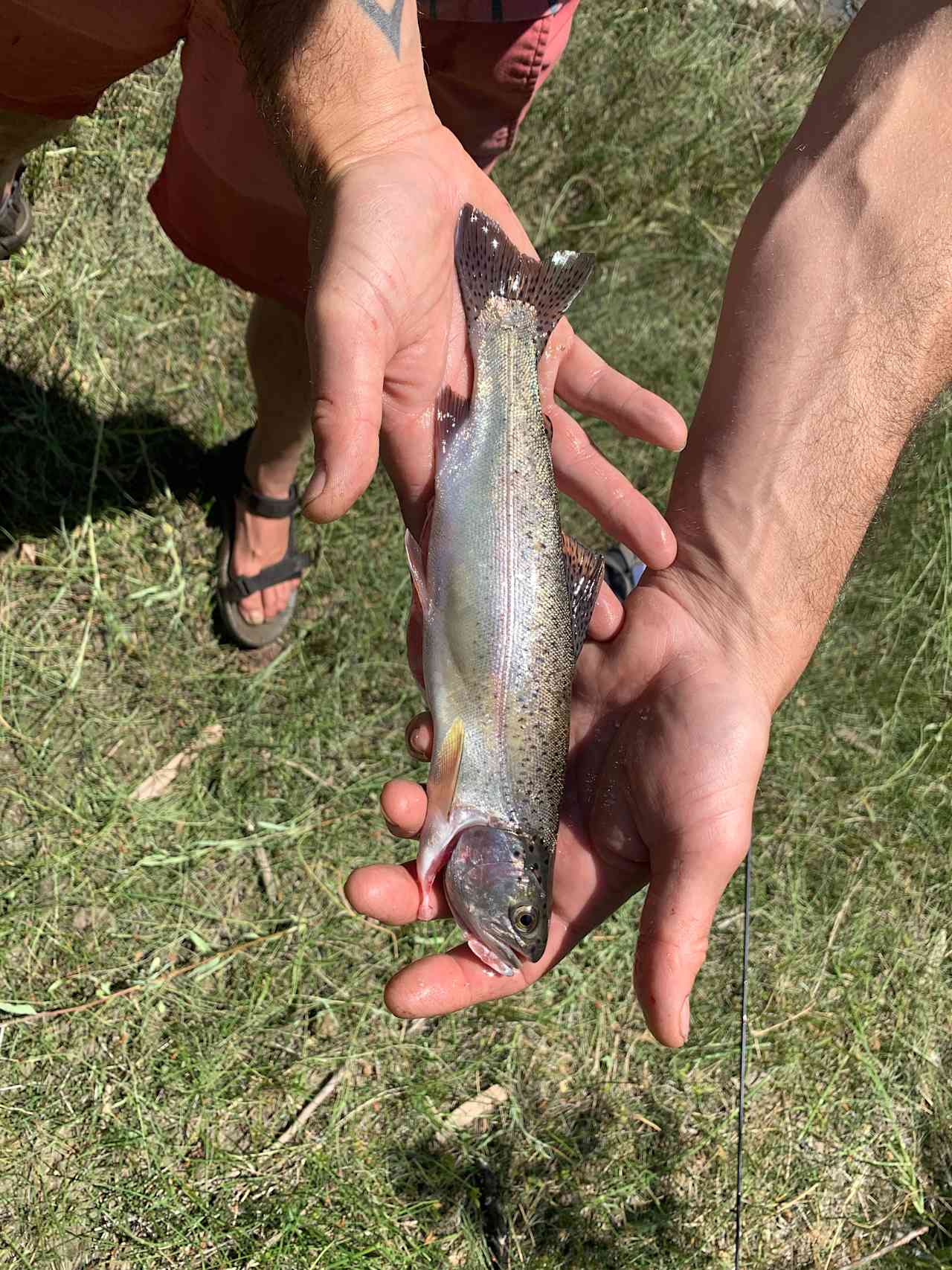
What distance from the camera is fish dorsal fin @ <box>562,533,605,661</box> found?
2.80 m

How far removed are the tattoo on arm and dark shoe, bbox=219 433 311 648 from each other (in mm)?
1901

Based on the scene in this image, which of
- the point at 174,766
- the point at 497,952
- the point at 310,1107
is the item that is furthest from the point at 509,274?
the point at 310,1107

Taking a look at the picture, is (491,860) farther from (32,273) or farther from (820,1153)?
(32,273)

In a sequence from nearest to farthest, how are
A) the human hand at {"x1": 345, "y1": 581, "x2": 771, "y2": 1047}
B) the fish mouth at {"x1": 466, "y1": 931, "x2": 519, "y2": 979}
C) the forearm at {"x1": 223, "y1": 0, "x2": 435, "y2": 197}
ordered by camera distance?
the human hand at {"x1": 345, "y1": 581, "x2": 771, "y2": 1047} < the forearm at {"x1": 223, "y1": 0, "x2": 435, "y2": 197} < the fish mouth at {"x1": 466, "y1": 931, "x2": 519, "y2": 979}

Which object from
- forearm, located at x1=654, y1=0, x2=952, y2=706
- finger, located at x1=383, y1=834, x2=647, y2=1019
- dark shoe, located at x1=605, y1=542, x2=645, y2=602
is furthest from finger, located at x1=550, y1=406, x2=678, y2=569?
dark shoe, located at x1=605, y1=542, x2=645, y2=602

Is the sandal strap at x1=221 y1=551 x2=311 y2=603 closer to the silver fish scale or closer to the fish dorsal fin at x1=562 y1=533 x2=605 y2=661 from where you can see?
the silver fish scale

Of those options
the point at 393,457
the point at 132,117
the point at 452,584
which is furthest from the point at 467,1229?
the point at 132,117

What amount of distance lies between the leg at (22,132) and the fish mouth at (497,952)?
255cm

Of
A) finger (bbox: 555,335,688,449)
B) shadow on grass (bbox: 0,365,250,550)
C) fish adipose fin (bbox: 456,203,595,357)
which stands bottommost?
shadow on grass (bbox: 0,365,250,550)

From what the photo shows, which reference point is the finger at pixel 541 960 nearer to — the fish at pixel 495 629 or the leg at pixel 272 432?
the fish at pixel 495 629

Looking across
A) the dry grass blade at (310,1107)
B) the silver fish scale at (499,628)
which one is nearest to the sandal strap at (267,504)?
the silver fish scale at (499,628)

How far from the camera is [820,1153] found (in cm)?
404

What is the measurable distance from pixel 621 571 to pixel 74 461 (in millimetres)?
2413

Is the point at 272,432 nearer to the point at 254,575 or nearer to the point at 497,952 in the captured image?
the point at 254,575
